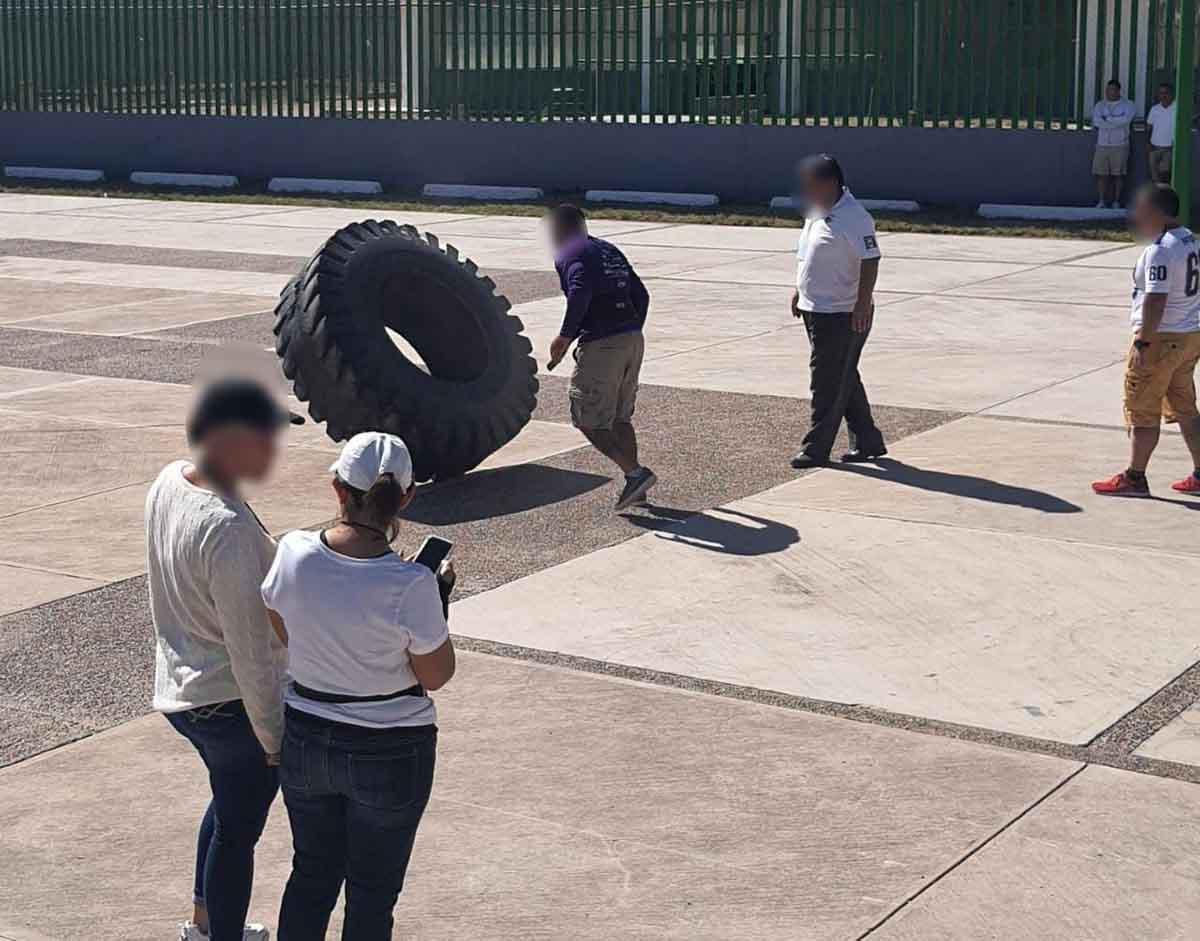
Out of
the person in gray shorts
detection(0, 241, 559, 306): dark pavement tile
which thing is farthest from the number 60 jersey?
detection(0, 241, 559, 306): dark pavement tile

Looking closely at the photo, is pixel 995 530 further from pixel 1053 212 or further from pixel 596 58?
pixel 596 58

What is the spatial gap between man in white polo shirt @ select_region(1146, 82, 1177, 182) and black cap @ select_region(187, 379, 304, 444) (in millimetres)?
21327

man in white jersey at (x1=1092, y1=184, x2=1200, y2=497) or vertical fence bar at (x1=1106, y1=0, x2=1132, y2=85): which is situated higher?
vertical fence bar at (x1=1106, y1=0, x2=1132, y2=85)

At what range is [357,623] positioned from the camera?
13.9ft

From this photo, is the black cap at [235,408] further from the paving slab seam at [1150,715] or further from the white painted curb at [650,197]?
the white painted curb at [650,197]

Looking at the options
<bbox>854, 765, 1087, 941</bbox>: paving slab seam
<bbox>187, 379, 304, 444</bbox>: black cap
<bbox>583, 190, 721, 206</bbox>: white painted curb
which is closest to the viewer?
<bbox>187, 379, 304, 444</bbox>: black cap

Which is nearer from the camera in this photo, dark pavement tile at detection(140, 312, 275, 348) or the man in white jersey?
the man in white jersey

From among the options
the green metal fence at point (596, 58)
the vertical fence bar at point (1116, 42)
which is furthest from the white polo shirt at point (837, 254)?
the green metal fence at point (596, 58)

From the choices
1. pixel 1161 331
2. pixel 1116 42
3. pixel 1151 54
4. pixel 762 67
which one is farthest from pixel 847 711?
pixel 762 67

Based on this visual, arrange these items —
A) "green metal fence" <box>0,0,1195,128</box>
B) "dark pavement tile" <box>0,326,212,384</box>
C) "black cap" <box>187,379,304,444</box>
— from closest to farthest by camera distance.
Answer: "black cap" <box>187,379,304,444</box> → "dark pavement tile" <box>0,326,212,384</box> → "green metal fence" <box>0,0,1195,128</box>

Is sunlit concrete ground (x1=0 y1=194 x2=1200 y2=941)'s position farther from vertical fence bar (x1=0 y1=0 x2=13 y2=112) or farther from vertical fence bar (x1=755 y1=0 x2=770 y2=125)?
vertical fence bar (x1=0 y1=0 x2=13 y2=112)

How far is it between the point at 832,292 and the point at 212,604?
6872mm

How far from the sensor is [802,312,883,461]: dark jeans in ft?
35.9

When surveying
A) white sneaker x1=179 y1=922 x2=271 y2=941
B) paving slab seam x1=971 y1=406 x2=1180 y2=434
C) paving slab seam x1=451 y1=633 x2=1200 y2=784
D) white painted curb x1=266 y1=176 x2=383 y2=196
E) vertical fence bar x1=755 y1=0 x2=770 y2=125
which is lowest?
paving slab seam x1=451 y1=633 x2=1200 y2=784
